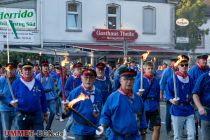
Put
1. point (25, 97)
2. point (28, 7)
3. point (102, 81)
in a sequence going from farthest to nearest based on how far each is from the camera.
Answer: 1. point (28, 7)
2. point (102, 81)
3. point (25, 97)

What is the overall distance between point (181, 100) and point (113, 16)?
26617 millimetres

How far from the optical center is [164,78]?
13.5m

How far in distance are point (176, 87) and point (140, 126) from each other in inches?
103

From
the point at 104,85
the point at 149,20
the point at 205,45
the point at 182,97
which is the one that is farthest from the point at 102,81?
the point at 205,45

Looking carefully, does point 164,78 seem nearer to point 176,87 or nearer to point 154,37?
point 176,87

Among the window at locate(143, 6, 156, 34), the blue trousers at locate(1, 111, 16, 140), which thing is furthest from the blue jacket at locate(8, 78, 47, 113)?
the window at locate(143, 6, 156, 34)

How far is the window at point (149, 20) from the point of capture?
37.6m

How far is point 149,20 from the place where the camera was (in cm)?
3778

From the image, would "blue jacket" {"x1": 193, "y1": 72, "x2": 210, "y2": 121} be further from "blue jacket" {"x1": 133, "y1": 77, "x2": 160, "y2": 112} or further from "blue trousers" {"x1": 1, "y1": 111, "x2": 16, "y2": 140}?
"blue trousers" {"x1": 1, "y1": 111, "x2": 16, "y2": 140}

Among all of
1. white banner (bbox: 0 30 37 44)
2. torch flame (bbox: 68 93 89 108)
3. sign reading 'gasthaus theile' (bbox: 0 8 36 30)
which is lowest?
torch flame (bbox: 68 93 89 108)

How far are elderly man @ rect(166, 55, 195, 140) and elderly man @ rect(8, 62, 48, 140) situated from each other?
240 centimetres

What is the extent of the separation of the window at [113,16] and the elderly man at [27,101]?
26.6m

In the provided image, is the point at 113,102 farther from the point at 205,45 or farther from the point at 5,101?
the point at 205,45

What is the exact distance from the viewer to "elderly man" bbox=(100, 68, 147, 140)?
726cm
